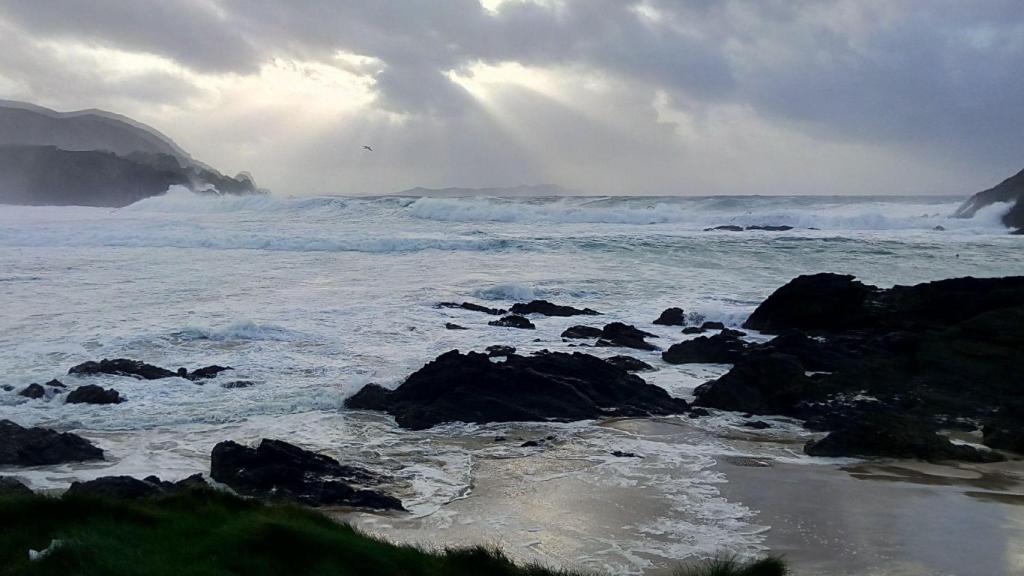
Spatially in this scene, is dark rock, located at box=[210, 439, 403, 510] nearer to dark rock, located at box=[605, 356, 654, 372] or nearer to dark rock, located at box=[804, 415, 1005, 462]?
dark rock, located at box=[804, 415, 1005, 462]

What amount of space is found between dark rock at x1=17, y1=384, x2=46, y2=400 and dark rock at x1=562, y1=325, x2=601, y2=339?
9131 mm

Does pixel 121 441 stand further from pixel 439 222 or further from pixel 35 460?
pixel 439 222

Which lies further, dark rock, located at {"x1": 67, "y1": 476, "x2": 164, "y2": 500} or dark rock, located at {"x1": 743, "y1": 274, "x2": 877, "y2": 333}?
dark rock, located at {"x1": 743, "y1": 274, "x2": 877, "y2": 333}

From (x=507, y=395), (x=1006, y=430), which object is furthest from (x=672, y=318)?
(x=1006, y=430)

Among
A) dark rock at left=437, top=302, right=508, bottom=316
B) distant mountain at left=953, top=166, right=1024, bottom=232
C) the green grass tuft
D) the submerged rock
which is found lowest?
dark rock at left=437, top=302, right=508, bottom=316

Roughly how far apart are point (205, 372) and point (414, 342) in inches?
171

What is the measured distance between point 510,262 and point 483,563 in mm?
27818

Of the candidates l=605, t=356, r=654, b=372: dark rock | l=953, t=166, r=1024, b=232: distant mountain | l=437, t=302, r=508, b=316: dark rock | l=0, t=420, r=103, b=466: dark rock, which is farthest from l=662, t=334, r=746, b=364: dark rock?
l=953, t=166, r=1024, b=232: distant mountain

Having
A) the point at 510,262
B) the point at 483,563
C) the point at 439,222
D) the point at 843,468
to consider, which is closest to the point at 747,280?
the point at 510,262

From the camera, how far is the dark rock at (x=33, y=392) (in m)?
11.4

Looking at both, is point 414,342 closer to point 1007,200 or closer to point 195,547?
point 195,547

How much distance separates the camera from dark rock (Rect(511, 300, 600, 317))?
2000 cm

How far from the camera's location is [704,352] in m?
15.2

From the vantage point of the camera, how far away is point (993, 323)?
1366 centimetres
